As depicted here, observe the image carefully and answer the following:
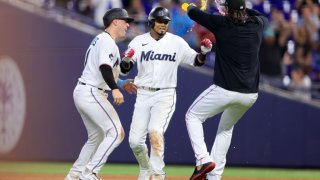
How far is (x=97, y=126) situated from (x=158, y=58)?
3.67 ft

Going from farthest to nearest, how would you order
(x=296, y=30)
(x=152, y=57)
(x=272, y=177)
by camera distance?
(x=296, y=30)
(x=272, y=177)
(x=152, y=57)

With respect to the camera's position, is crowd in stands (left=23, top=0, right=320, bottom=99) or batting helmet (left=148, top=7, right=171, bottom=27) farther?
crowd in stands (left=23, top=0, right=320, bottom=99)

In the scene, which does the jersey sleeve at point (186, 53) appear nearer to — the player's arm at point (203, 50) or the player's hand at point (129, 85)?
the player's arm at point (203, 50)

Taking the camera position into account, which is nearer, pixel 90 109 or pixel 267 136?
pixel 90 109

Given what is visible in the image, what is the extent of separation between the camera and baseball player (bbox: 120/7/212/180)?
30.8ft

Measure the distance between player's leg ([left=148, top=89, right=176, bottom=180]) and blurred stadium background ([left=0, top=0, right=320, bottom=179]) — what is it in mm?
4092

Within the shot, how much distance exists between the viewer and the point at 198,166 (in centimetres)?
886

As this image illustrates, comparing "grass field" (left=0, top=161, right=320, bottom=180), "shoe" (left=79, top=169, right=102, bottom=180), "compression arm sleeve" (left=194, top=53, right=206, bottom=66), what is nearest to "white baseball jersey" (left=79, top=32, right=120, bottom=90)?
"compression arm sleeve" (left=194, top=53, right=206, bottom=66)

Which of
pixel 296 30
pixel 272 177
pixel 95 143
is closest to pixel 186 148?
pixel 272 177

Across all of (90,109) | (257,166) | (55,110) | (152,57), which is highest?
(152,57)

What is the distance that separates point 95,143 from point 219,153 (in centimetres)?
153

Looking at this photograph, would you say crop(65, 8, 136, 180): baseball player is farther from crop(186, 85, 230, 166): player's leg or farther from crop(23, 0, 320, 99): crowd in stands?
crop(23, 0, 320, 99): crowd in stands

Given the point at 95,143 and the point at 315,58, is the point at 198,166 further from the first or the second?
the point at 315,58

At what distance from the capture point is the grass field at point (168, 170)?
1218cm
